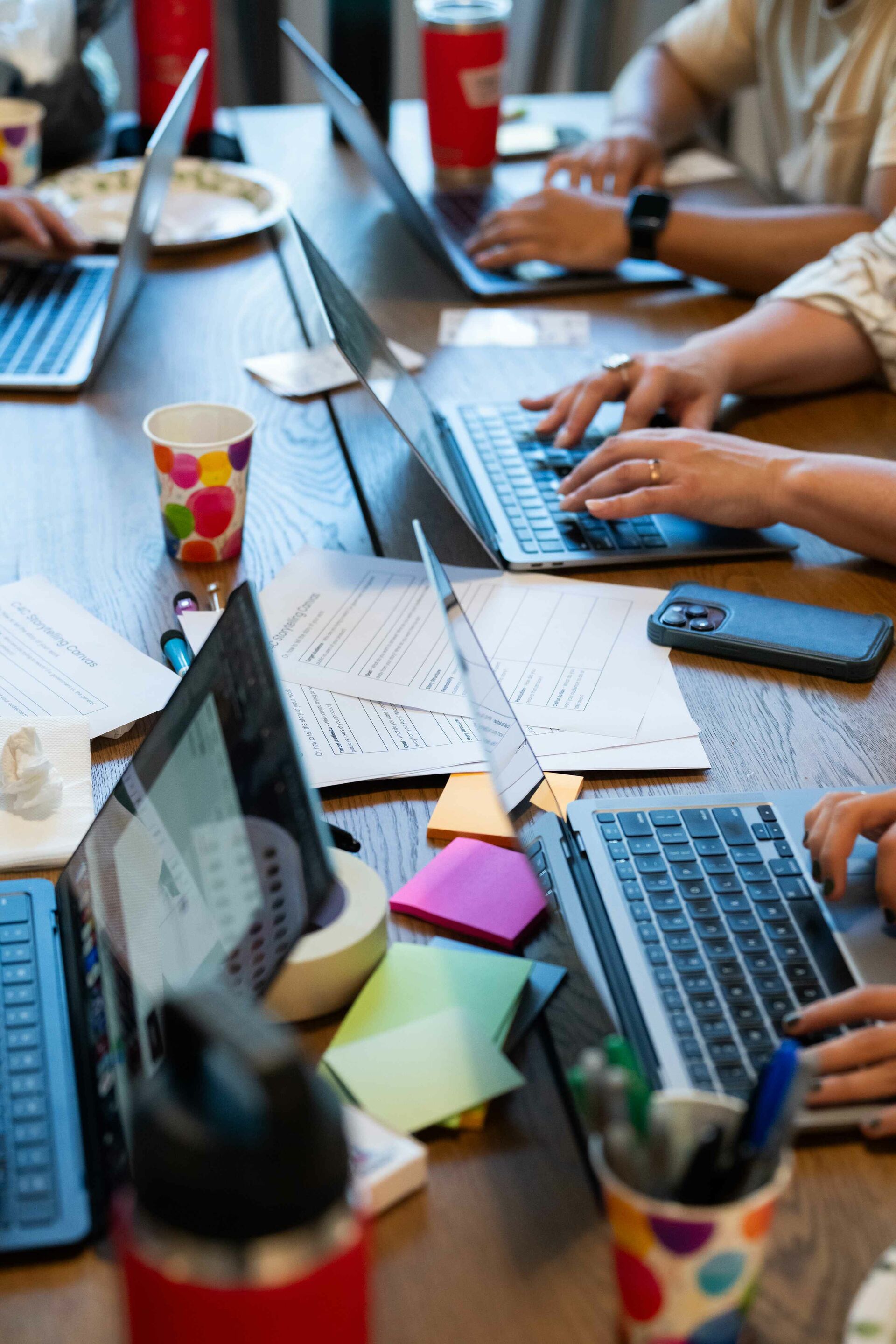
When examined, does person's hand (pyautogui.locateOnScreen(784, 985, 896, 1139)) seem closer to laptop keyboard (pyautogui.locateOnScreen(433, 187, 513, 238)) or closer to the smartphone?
the smartphone

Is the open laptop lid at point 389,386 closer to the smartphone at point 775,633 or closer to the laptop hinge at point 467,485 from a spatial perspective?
the laptop hinge at point 467,485

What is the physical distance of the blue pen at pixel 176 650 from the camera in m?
0.90

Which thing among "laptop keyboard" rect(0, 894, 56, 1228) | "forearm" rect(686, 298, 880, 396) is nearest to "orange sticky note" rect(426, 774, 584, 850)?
"laptop keyboard" rect(0, 894, 56, 1228)

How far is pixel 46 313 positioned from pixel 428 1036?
3.67 feet

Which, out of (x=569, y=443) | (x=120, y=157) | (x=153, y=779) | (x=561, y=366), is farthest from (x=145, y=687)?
(x=120, y=157)

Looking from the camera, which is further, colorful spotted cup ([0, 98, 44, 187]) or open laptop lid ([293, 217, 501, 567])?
colorful spotted cup ([0, 98, 44, 187])

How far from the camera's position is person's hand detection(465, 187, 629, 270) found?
1.59m

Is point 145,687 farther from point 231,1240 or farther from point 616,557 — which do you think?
point 231,1240

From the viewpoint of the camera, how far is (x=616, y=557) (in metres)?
1.05

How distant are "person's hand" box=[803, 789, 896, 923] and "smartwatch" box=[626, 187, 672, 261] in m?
1.04

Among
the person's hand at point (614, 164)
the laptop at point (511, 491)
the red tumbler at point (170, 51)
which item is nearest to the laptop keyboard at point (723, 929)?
the laptop at point (511, 491)

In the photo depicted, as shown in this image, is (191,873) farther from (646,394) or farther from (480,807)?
(646,394)

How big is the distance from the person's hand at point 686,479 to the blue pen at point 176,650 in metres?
0.36

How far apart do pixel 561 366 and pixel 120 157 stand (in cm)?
93
